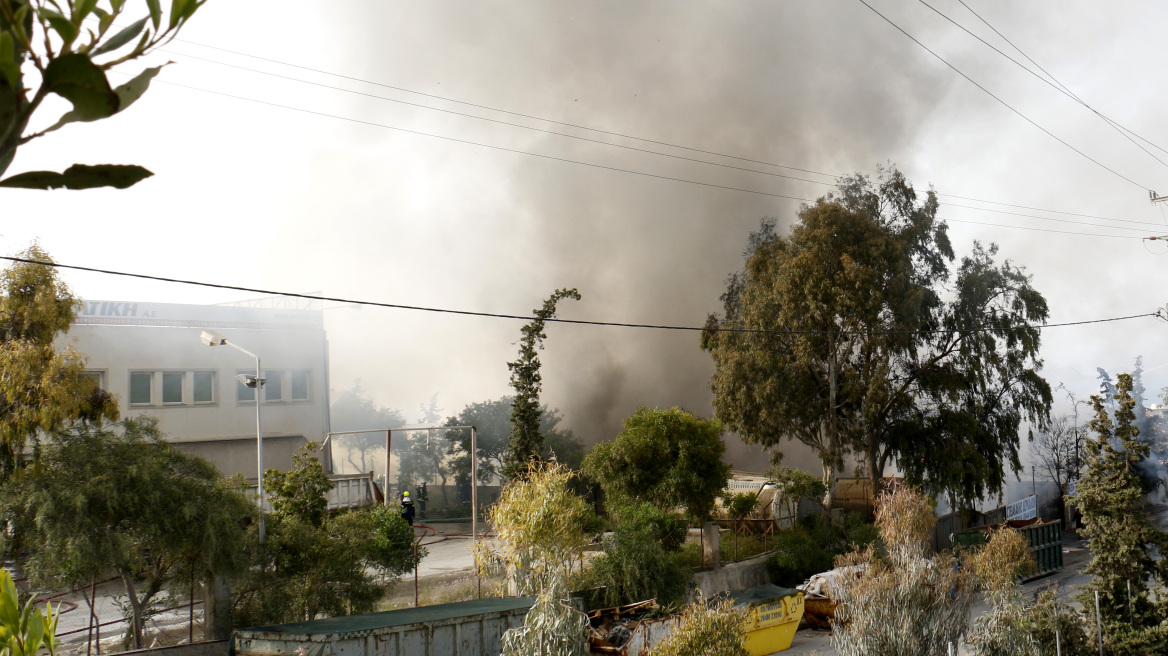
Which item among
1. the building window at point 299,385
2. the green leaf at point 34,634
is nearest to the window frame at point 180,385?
the building window at point 299,385

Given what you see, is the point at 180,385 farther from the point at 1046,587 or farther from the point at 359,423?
Answer: the point at 1046,587

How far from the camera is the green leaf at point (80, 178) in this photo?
966 mm

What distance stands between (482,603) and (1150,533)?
532 inches

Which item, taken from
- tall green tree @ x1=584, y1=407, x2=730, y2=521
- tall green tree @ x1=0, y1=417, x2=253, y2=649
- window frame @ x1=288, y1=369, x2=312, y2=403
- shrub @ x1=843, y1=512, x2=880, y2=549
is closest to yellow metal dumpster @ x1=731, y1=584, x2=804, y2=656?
tall green tree @ x1=584, y1=407, x2=730, y2=521

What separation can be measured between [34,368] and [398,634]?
794 centimetres

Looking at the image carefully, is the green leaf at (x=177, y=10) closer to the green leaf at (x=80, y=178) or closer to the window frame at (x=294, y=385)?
the green leaf at (x=80, y=178)

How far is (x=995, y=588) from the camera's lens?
14.4 meters

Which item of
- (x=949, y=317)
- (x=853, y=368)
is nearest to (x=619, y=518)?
(x=853, y=368)

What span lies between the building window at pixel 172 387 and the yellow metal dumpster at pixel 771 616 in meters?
25.0

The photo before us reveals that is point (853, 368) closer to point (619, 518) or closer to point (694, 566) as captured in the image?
point (694, 566)

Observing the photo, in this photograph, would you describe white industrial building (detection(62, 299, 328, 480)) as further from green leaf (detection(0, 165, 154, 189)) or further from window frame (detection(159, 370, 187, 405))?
green leaf (detection(0, 165, 154, 189))

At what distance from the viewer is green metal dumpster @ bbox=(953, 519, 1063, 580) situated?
88.8 feet

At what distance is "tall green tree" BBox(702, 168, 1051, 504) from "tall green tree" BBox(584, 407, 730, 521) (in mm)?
5945

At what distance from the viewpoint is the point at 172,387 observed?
32.2m
